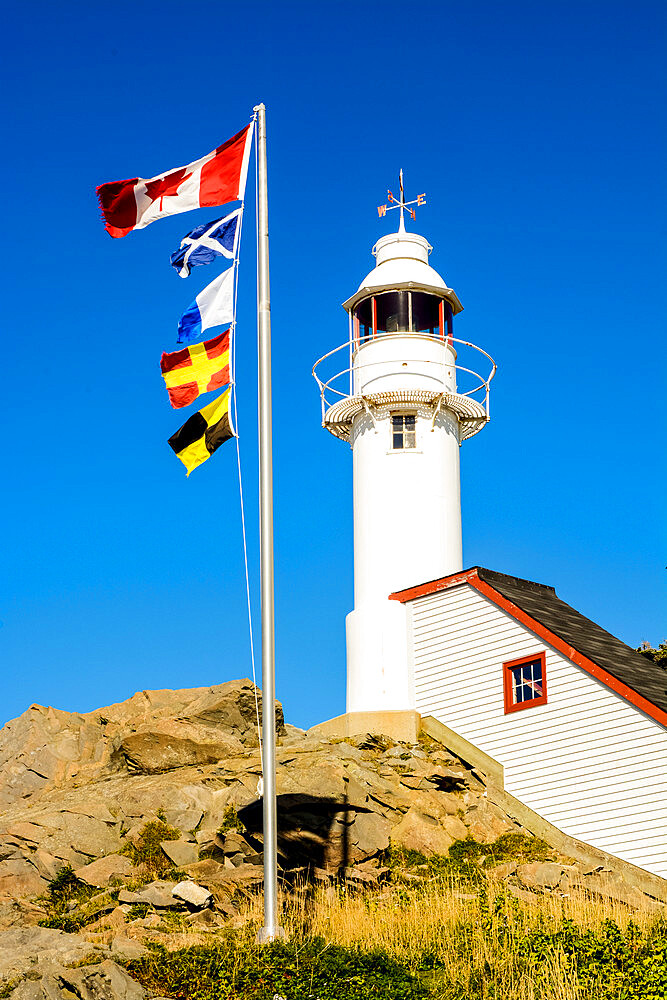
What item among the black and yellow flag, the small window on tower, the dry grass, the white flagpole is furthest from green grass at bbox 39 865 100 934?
the small window on tower

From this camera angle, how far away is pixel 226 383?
1633 centimetres

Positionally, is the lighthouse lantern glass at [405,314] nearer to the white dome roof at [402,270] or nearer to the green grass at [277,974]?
the white dome roof at [402,270]

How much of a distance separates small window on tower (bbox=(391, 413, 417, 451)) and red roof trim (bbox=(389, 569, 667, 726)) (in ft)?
14.1

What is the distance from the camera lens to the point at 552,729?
23.7m

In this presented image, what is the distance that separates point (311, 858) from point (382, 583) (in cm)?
1047

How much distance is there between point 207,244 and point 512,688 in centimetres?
1279

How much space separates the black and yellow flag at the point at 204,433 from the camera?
16.1 m

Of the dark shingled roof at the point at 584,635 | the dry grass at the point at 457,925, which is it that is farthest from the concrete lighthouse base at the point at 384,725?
the dry grass at the point at 457,925

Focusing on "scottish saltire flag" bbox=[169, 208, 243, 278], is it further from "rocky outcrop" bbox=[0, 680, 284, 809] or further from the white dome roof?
the white dome roof

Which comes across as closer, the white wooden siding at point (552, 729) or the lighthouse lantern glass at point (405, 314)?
the white wooden siding at point (552, 729)

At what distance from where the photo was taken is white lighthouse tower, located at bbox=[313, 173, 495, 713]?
93.5 ft

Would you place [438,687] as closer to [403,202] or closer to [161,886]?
[161,886]

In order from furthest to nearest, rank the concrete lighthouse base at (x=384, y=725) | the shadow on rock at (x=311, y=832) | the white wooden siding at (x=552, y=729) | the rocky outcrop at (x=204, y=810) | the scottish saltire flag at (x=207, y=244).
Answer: the concrete lighthouse base at (x=384, y=725)
the white wooden siding at (x=552, y=729)
the shadow on rock at (x=311, y=832)
the rocky outcrop at (x=204, y=810)
the scottish saltire flag at (x=207, y=244)

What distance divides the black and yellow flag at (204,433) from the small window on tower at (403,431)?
14340 millimetres
